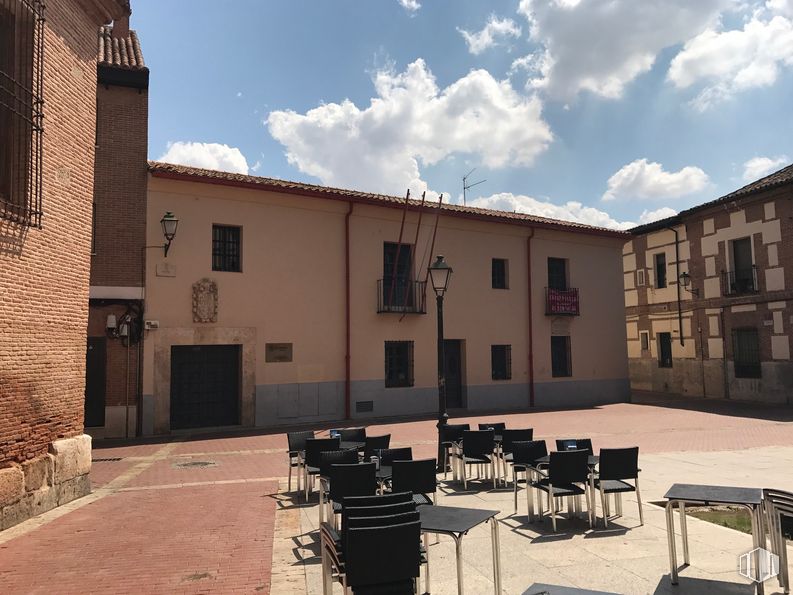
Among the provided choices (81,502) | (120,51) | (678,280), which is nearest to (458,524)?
(81,502)

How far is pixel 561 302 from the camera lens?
2145cm

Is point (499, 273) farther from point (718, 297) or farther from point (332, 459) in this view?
point (332, 459)

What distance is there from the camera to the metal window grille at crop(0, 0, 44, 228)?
7320 millimetres

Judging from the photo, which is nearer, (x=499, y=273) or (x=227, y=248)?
(x=227, y=248)

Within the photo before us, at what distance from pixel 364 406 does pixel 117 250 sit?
8188mm

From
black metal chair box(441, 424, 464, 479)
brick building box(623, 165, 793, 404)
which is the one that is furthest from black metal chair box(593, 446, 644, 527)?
brick building box(623, 165, 793, 404)

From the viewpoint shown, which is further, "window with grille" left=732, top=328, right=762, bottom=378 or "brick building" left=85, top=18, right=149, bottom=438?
"window with grille" left=732, top=328, right=762, bottom=378

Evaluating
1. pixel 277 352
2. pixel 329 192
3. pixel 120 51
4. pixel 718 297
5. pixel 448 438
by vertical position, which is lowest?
pixel 448 438

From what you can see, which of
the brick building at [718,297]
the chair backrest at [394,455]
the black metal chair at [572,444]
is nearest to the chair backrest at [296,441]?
the chair backrest at [394,455]

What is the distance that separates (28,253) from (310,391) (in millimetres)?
10197

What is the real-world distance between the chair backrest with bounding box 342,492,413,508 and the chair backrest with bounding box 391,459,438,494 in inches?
71.1

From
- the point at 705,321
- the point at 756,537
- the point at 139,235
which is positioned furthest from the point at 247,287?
the point at 705,321

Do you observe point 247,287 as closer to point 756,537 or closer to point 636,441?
point 636,441

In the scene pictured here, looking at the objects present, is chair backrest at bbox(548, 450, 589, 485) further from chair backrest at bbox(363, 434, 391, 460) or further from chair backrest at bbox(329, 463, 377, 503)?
chair backrest at bbox(363, 434, 391, 460)
